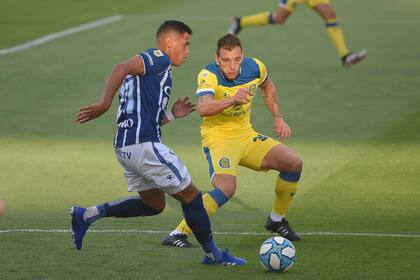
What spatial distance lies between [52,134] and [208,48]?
787 centimetres

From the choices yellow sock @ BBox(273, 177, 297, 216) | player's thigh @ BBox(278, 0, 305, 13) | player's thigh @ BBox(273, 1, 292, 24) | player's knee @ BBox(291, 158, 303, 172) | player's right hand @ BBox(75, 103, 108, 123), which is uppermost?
player's thigh @ BBox(278, 0, 305, 13)

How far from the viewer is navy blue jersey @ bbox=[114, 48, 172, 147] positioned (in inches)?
371

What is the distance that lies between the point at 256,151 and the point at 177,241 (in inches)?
47.0

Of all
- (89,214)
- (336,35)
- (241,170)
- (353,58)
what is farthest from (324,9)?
(89,214)

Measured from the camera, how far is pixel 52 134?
16.4 metres

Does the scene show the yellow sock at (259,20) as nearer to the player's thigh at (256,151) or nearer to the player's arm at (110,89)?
the player's thigh at (256,151)

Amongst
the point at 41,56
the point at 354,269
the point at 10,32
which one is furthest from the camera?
the point at 10,32

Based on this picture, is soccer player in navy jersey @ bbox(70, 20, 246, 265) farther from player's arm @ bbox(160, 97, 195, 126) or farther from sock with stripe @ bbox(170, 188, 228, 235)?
sock with stripe @ bbox(170, 188, 228, 235)

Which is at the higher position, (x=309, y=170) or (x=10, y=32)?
(x=10, y=32)

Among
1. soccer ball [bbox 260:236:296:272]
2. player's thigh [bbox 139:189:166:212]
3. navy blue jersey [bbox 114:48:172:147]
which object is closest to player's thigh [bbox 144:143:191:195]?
navy blue jersey [bbox 114:48:172:147]

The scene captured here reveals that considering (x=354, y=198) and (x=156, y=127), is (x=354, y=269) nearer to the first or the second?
(x=156, y=127)

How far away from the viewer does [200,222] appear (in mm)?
9492

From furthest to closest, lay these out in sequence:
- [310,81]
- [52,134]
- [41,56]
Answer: [41,56], [310,81], [52,134]

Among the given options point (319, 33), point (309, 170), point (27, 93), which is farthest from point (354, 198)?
point (319, 33)
